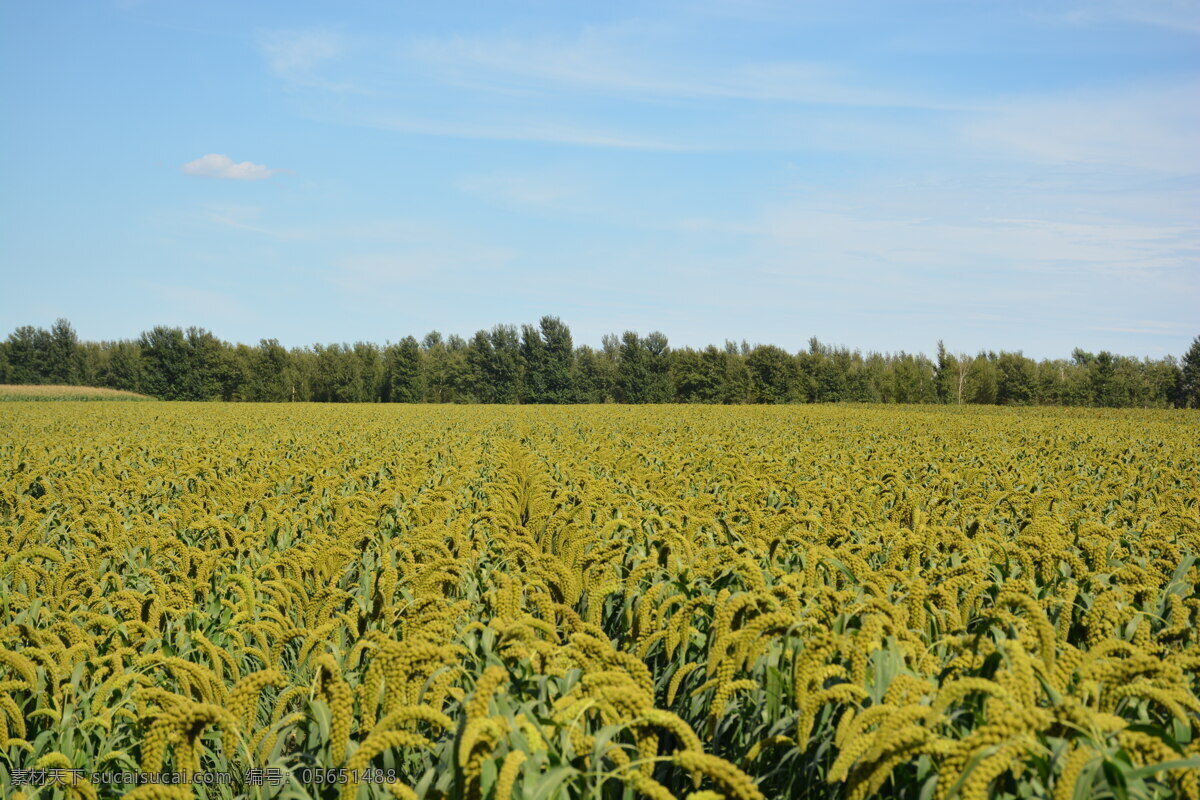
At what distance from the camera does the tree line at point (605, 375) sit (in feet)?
281

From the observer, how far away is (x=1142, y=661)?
2508 millimetres

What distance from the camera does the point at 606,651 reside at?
2859 millimetres

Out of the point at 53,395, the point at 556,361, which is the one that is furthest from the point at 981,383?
the point at 53,395

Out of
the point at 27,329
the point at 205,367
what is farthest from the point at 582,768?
the point at 27,329

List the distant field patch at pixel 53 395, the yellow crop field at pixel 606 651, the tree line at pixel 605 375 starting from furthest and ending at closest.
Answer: the tree line at pixel 605 375, the distant field patch at pixel 53 395, the yellow crop field at pixel 606 651

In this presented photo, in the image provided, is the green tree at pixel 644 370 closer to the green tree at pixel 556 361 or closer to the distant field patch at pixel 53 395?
the green tree at pixel 556 361

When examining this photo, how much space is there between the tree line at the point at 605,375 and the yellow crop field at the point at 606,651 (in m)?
79.1

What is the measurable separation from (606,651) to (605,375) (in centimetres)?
9048

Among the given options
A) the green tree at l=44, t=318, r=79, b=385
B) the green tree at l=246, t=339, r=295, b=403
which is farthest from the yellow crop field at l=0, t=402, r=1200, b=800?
the green tree at l=44, t=318, r=79, b=385

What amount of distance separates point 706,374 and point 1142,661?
8754cm

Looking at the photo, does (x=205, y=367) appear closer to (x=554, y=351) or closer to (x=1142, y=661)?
(x=554, y=351)

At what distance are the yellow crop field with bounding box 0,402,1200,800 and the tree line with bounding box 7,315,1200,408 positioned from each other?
7911 centimetres

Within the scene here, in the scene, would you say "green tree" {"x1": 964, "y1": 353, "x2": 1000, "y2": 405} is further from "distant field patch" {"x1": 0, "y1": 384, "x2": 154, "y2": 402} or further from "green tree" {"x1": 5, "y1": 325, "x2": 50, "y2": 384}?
"green tree" {"x1": 5, "y1": 325, "x2": 50, "y2": 384}

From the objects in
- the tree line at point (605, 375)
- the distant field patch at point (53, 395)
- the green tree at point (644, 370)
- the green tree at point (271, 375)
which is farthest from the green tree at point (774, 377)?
the distant field patch at point (53, 395)
